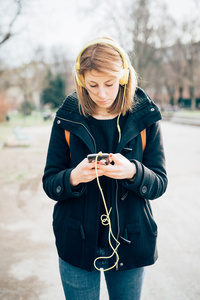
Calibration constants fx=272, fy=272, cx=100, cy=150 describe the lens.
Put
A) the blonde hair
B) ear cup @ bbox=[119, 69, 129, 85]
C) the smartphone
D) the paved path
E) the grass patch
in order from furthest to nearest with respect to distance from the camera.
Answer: the grass patch, the paved path, ear cup @ bbox=[119, 69, 129, 85], the blonde hair, the smartphone

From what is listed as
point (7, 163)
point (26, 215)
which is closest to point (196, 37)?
point (7, 163)

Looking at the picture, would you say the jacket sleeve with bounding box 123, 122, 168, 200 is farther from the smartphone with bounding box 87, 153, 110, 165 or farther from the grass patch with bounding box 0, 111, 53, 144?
the grass patch with bounding box 0, 111, 53, 144

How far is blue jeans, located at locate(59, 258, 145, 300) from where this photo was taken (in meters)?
1.39

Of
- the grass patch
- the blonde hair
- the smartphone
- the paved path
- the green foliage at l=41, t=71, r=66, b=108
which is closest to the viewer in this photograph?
the smartphone

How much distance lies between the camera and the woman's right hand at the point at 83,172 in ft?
3.86

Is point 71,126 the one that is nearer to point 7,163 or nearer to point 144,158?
point 144,158

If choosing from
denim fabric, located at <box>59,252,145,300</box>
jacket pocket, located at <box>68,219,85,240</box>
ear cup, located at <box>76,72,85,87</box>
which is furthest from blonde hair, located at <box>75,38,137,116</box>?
denim fabric, located at <box>59,252,145,300</box>

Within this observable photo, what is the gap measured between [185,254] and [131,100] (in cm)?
225

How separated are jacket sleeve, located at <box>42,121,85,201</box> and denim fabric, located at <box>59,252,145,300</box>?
39 centimetres

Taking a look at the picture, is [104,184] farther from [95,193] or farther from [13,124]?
[13,124]

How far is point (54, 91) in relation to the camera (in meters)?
42.6

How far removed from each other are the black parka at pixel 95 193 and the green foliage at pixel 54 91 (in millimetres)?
40859

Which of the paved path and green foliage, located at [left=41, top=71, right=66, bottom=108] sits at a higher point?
the paved path

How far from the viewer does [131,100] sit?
139 centimetres
